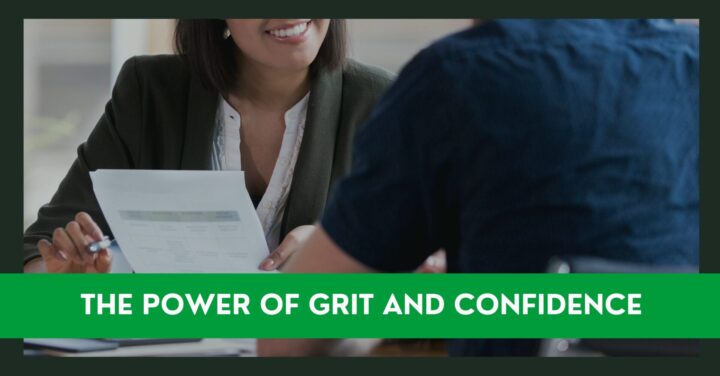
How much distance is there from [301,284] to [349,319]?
17cm

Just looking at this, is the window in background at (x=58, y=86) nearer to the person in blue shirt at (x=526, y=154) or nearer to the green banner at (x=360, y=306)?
the green banner at (x=360, y=306)

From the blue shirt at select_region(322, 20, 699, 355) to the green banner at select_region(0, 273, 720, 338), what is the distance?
71mm

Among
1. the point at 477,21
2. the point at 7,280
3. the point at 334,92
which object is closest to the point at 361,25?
the point at 334,92

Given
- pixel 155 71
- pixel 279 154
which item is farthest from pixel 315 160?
pixel 155 71

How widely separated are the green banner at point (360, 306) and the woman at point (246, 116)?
449 millimetres

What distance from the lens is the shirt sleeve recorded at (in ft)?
3.25

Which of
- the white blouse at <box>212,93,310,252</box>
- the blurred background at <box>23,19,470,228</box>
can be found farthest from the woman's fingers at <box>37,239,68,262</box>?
the blurred background at <box>23,19,470,228</box>

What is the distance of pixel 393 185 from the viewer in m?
1.01

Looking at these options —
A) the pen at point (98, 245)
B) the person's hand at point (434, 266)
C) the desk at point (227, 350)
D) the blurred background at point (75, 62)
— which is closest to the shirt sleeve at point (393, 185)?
the desk at point (227, 350)

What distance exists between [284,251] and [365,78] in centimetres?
57

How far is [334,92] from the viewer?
6.93ft

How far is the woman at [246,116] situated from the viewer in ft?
6.60

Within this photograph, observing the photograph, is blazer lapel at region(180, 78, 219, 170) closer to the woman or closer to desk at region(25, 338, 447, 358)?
the woman

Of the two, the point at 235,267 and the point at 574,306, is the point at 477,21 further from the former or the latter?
the point at 235,267
